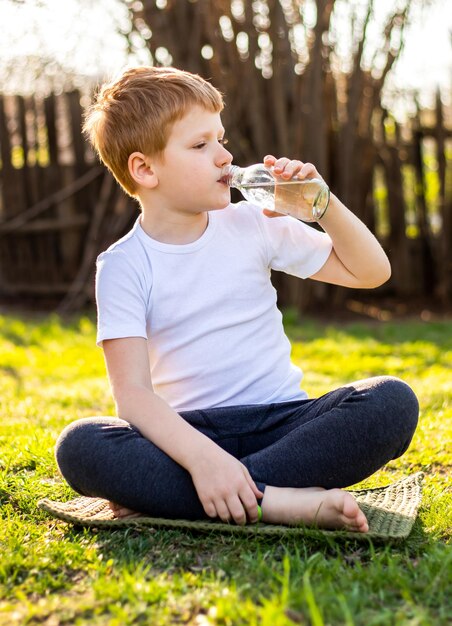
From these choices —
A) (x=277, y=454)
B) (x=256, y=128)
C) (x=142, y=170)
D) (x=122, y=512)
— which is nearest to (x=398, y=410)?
(x=277, y=454)

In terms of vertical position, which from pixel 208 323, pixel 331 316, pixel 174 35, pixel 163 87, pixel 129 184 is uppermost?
pixel 174 35

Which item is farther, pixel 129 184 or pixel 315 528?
pixel 129 184

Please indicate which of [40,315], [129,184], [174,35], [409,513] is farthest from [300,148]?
[409,513]

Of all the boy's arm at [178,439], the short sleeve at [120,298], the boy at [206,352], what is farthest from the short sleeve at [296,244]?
the boy's arm at [178,439]

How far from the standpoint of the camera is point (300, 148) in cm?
631

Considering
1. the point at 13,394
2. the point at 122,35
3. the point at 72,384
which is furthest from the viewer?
the point at 122,35

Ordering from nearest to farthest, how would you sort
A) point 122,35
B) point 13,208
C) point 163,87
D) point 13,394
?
point 163,87 → point 13,394 → point 122,35 → point 13,208

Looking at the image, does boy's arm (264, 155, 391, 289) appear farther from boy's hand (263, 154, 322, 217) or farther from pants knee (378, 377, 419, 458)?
pants knee (378, 377, 419, 458)

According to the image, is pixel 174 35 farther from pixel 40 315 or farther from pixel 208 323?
pixel 208 323

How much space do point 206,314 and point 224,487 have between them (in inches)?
20.6

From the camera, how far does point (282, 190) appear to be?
214 centimetres

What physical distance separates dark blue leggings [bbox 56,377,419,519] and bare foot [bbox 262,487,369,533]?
60 mm

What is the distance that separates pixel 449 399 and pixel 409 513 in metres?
1.46

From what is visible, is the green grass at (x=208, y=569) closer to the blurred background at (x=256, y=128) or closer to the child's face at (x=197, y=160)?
the child's face at (x=197, y=160)
